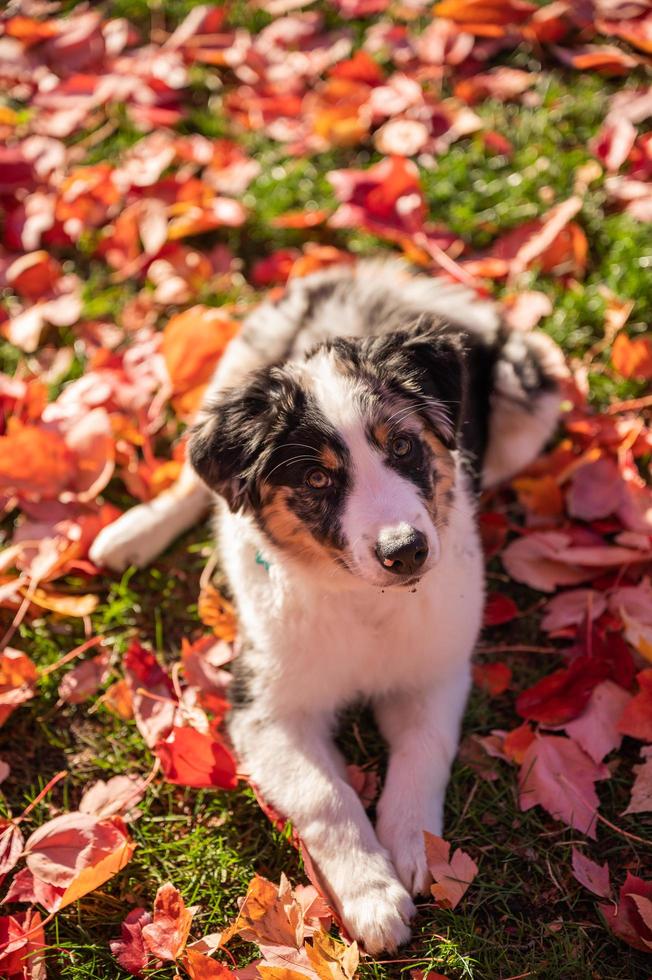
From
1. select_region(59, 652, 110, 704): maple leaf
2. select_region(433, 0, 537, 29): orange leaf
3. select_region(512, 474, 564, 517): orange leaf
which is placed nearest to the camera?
select_region(59, 652, 110, 704): maple leaf

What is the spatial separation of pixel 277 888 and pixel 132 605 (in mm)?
1412

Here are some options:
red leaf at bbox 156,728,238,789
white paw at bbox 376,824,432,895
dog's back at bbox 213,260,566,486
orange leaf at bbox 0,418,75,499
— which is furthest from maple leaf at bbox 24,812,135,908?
dog's back at bbox 213,260,566,486

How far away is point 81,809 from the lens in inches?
115

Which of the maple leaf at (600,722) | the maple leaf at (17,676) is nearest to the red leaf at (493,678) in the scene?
the maple leaf at (600,722)

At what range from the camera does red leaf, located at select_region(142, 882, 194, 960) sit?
245 cm

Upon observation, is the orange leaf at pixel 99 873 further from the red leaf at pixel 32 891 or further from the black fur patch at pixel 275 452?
the black fur patch at pixel 275 452

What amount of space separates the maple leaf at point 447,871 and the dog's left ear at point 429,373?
3.92ft

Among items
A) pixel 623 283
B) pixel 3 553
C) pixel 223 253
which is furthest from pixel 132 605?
pixel 623 283

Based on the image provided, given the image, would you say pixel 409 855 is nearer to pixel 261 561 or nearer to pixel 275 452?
pixel 261 561

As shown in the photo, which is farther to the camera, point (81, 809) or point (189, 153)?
point (189, 153)

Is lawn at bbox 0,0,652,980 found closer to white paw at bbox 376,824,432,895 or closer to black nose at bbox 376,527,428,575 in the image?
white paw at bbox 376,824,432,895

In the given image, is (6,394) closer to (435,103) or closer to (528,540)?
(528,540)

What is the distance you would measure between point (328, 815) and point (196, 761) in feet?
1.58

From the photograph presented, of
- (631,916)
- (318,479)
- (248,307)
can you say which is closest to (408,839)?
A: (631,916)
